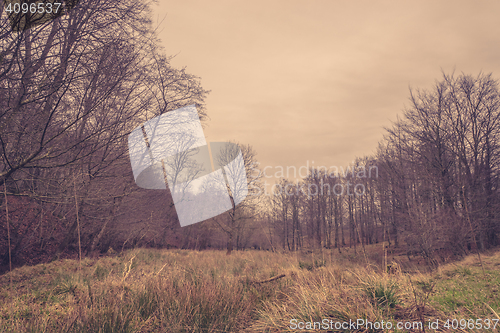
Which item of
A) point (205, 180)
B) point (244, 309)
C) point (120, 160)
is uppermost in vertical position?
point (205, 180)

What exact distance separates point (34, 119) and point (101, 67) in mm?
1459

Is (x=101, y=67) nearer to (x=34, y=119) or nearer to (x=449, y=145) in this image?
(x=34, y=119)

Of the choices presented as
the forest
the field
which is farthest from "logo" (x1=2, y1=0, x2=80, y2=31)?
the field

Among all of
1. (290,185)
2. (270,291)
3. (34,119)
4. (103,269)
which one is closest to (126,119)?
(34,119)

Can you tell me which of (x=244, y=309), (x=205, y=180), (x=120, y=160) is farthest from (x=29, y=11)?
(x=205, y=180)

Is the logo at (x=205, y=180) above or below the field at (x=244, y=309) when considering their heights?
Result: above

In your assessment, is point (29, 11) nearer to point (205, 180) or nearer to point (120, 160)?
point (120, 160)

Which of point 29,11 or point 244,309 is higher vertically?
point 29,11

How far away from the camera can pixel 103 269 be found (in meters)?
7.76

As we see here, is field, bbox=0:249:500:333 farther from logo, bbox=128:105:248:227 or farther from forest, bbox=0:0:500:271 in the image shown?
logo, bbox=128:105:248:227

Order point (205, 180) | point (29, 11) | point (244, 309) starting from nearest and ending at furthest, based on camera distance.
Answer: point (29, 11)
point (244, 309)
point (205, 180)

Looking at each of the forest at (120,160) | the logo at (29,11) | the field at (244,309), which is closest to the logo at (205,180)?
the forest at (120,160)

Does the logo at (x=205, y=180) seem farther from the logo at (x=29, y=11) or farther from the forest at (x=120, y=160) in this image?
the logo at (x=29, y=11)

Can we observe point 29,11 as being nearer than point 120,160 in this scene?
Yes
